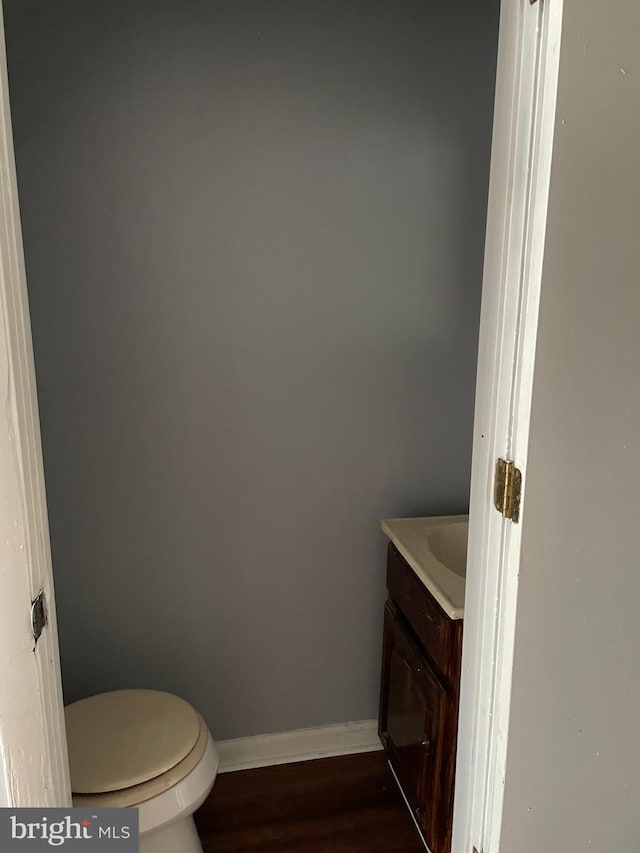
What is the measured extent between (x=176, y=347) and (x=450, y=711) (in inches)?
45.1

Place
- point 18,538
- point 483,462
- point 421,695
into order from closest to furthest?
point 18,538 < point 483,462 < point 421,695

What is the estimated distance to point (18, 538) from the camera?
891mm

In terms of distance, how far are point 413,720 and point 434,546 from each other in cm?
46

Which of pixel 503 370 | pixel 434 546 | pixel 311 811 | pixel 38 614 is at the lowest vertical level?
pixel 311 811

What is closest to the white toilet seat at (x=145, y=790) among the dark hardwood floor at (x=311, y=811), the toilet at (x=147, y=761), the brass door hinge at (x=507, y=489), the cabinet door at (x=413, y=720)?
the toilet at (x=147, y=761)

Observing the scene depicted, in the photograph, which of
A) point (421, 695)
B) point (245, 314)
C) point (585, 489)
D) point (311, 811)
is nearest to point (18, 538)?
point (585, 489)

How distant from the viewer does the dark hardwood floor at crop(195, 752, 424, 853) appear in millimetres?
1821

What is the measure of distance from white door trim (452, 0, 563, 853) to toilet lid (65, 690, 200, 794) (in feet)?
2.18

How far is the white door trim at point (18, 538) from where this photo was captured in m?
0.86

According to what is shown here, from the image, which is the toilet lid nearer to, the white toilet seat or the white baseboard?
the white toilet seat

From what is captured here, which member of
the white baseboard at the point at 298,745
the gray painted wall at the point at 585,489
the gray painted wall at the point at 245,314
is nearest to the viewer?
the gray painted wall at the point at 585,489

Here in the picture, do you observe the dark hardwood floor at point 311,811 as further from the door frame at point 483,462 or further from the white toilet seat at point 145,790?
the door frame at point 483,462

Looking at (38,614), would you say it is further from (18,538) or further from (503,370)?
(503,370)

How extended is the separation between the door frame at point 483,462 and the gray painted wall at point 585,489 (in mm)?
27
